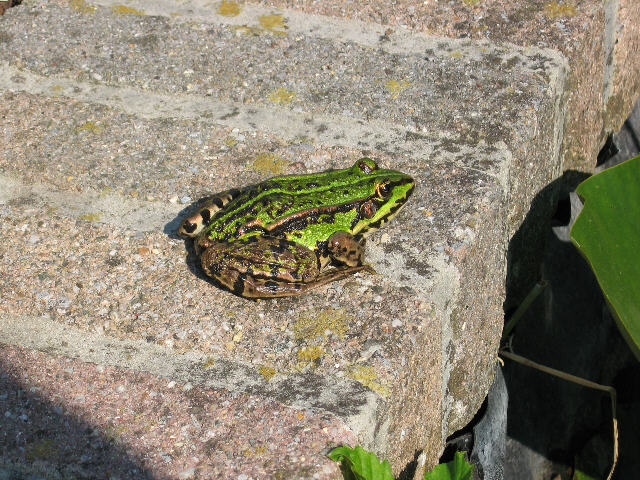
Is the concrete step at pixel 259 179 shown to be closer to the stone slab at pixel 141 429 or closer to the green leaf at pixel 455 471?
the stone slab at pixel 141 429

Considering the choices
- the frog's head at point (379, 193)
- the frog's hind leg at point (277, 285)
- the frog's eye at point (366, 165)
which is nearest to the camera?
the frog's hind leg at point (277, 285)

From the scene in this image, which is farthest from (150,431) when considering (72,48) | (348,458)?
(72,48)

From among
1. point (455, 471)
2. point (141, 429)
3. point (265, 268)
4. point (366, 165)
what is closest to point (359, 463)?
point (455, 471)

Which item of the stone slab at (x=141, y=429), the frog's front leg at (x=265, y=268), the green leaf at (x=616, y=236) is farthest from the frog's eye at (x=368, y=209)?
the stone slab at (x=141, y=429)

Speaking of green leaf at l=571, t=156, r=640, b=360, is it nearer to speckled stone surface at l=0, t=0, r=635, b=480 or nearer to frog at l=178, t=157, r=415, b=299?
speckled stone surface at l=0, t=0, r=635, b=480

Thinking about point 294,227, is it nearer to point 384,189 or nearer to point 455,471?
point 384,189

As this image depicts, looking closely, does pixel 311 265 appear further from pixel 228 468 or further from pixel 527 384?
pixel 527 384

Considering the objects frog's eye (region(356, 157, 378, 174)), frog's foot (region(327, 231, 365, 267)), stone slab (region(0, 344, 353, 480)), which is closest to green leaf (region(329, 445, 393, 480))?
stone slab (region(0, 344, 353, 480))
